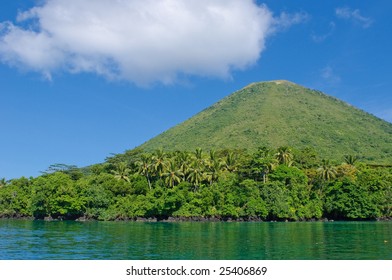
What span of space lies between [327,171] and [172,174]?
3412 cm

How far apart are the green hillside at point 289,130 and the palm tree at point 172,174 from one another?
4728cm

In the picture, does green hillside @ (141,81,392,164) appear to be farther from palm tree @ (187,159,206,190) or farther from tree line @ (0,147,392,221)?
palm tree @ (187,159,206,190)

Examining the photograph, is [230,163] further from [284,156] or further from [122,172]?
[122,172]

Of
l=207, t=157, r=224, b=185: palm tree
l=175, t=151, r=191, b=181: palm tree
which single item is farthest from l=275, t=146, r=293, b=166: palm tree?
l=175, t=151, r=191, b=181: palm tree

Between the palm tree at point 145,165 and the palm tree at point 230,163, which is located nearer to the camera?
the palm tree at point 145,165

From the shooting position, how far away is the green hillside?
145 metres

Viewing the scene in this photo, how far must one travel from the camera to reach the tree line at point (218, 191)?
292 feet

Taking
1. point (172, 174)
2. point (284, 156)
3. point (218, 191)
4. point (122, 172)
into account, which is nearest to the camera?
point (218, 191)

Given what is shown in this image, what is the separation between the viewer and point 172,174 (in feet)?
316

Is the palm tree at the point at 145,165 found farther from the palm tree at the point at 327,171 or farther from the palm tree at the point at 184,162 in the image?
the palm tree at the point at 327,171

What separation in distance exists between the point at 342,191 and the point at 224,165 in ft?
88.4

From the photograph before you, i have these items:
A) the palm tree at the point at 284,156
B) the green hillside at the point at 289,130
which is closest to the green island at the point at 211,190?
the palm tree at the point at 284,156

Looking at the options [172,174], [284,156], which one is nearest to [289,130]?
[284,156]
